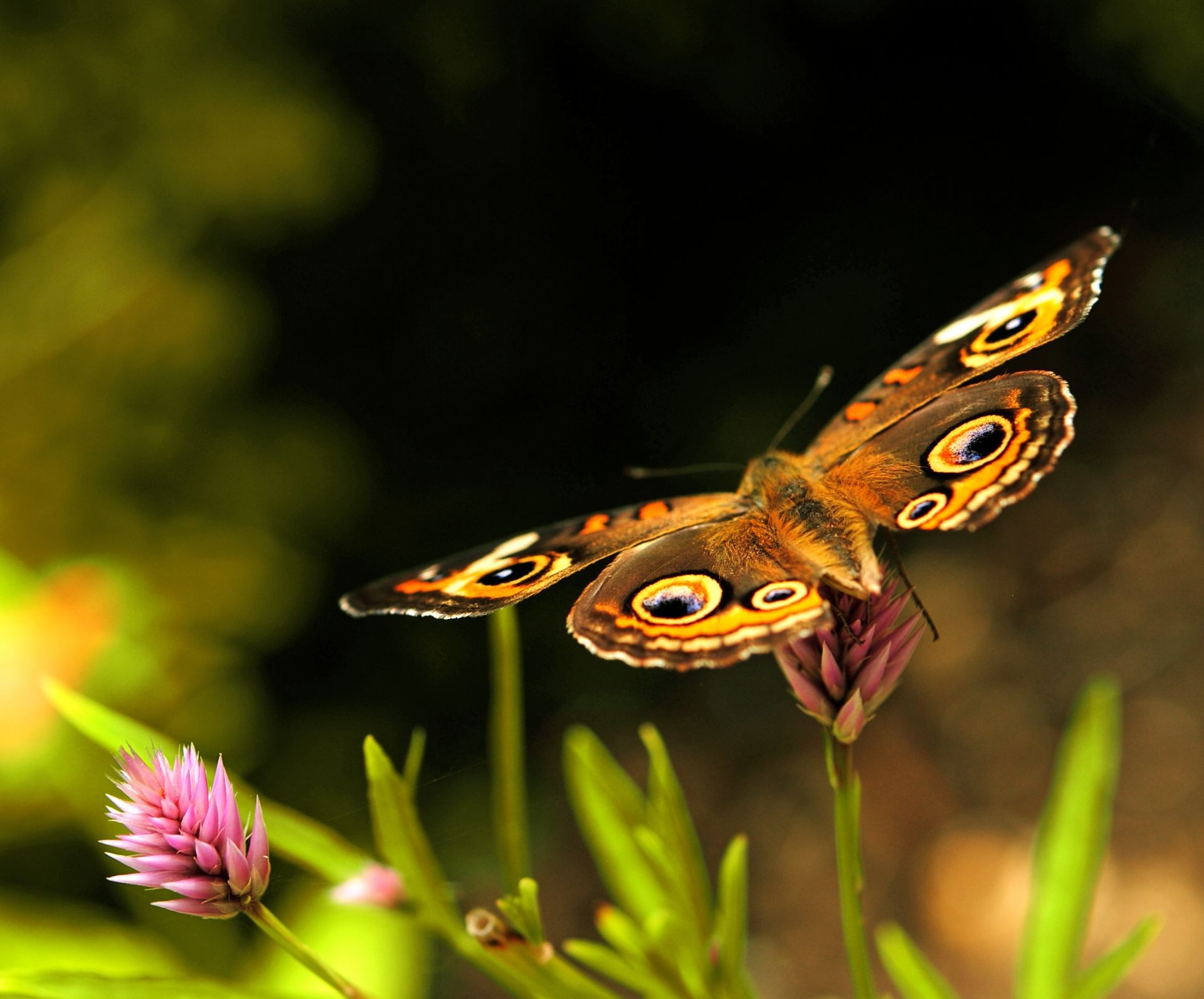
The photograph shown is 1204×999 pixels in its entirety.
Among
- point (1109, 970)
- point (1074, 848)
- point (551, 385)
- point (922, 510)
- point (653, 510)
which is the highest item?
point (551, 385)

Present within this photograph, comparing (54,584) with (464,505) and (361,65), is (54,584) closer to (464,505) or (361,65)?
(464,505)

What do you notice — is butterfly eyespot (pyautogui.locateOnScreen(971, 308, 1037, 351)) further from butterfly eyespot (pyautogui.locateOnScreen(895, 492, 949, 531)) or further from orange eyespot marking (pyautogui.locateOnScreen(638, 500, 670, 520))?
orange eyespot marking (pyautogui.locateOnScreen(638, 500, 670, 520))

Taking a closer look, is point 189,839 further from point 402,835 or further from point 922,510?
point 922,510

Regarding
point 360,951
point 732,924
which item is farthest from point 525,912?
point 360,951

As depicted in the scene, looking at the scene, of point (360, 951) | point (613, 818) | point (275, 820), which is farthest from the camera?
point (360, 951)

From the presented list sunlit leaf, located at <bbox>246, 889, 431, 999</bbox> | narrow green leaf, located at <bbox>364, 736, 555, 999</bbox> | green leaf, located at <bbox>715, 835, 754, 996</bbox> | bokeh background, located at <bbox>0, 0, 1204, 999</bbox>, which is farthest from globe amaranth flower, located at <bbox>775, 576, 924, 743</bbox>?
bokeh background, located at <bbox>0, 0, 1204, 999</bbox>

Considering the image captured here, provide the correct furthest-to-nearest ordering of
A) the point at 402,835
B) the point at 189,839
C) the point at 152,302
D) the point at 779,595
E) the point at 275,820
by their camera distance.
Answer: the point at 152,302, the point at 275,820, the point at 402,835, the point at 779,595, the point at 189,839
